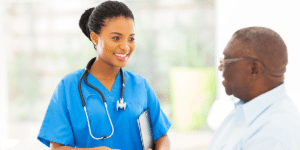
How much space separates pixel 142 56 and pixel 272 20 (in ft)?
5.55

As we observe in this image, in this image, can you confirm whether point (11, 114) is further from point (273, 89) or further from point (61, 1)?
point (273, 89)

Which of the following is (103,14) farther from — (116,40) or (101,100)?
(101,100)

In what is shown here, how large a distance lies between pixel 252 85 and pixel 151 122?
63 centimetres

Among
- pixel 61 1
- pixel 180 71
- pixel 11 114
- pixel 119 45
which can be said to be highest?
pixel 61 1

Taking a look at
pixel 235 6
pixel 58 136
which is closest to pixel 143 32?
pixel 235 6

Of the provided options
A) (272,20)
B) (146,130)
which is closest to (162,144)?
(146,130)

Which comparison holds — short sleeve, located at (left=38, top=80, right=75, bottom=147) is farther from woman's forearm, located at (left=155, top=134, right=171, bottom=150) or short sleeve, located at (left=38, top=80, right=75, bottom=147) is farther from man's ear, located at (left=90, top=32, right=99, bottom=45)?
woman's forearm, located at (left=155, top=134, right=171, bottom=150)

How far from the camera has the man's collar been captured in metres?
0.81

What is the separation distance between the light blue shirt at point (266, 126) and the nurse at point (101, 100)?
0.45 m

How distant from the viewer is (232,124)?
95 cm

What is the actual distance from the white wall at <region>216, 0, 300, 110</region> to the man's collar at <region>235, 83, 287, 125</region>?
4.43ft

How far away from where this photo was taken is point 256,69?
31.6 inches

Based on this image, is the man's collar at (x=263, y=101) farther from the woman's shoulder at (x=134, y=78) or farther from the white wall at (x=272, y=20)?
the white wall at (x=272, y=20)

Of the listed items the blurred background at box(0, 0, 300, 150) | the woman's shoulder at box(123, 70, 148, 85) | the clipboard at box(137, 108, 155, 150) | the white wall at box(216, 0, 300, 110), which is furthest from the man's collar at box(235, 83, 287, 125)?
the blurred background at box(0, 0, 300, 150)
